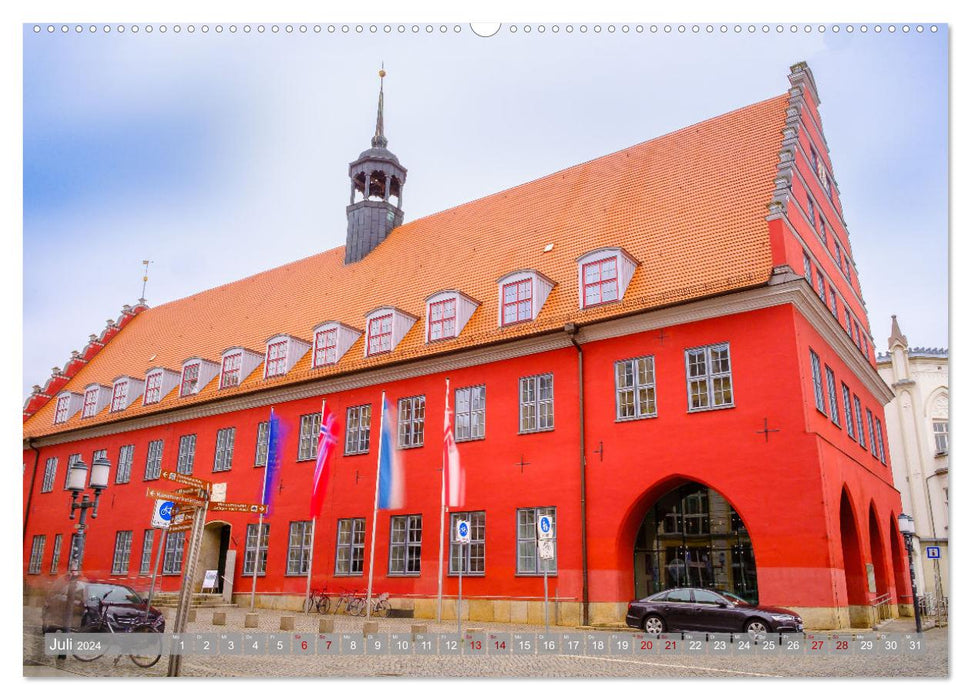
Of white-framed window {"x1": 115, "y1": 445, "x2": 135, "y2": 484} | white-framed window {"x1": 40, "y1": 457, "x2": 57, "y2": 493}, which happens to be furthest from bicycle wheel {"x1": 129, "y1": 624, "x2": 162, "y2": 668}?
white-framed window {"x1": 115, "y1": 445, "x2": 135, "y2": 484}

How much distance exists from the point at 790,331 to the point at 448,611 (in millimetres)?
10146

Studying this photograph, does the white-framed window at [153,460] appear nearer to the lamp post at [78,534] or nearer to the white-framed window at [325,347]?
the white-framed window at [325,347]

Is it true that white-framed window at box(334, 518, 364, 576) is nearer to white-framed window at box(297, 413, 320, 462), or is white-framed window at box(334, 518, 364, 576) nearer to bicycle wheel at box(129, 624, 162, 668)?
white-framed window at box(297, 413, 320, 462)

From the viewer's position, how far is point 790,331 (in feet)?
53.7

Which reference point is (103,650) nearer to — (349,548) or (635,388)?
(635,388)

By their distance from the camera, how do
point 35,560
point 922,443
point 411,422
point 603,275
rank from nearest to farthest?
point 35,560, point 922,443, point 603,275, point 411,422

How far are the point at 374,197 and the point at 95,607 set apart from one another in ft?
73.2

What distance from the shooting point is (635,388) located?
18.3m

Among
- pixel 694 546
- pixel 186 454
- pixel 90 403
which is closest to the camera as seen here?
pixel 694 546

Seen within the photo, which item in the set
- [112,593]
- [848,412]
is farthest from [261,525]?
[848,412]

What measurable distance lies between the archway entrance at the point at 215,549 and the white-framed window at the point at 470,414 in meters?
9.65

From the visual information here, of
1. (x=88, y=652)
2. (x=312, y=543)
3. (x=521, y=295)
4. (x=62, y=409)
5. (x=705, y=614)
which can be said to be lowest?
(x=88, y=652)

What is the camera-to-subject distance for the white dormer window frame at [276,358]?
26016 millimetres
